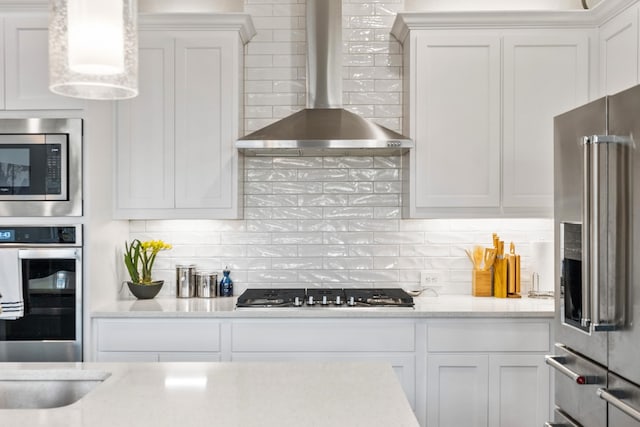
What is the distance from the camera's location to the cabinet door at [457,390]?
9.93ft

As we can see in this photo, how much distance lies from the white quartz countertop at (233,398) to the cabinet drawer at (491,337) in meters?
1.18

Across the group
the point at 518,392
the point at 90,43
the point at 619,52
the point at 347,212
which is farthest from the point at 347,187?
the point at 90,43

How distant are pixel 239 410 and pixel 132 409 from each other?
285 millimetres

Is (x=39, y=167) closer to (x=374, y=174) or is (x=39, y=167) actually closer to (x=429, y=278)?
(x=374, y=174)

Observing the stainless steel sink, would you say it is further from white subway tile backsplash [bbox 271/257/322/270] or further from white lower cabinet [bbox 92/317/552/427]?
white subway tile backsplash [bbox 271/257/322/270]

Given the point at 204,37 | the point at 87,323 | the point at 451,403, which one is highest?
the point at 204,37

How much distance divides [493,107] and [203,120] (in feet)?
5.65

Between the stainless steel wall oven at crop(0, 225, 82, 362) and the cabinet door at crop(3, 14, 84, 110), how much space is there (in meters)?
0.66

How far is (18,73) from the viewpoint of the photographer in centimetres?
300

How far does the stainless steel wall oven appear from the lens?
2.95m

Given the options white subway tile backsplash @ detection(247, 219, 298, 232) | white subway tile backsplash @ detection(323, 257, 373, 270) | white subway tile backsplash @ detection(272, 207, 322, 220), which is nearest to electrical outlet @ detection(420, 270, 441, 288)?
white subway tile backsplash @ detection(323, 257, 373, 270)

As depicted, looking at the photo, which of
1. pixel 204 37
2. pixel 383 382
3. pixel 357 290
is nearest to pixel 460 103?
pixel 357 290

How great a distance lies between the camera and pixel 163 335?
3049 mm

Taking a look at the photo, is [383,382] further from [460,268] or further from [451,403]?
[460,268]
